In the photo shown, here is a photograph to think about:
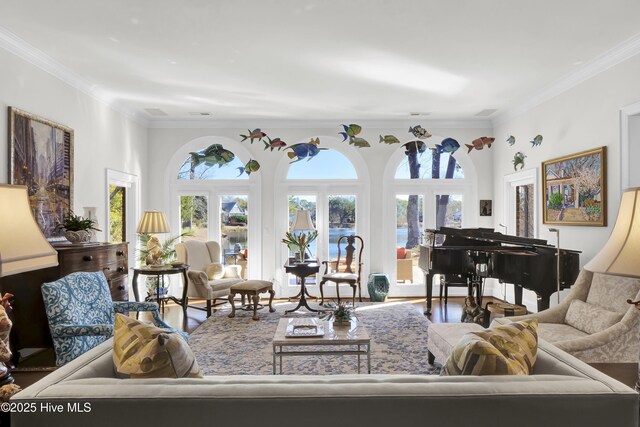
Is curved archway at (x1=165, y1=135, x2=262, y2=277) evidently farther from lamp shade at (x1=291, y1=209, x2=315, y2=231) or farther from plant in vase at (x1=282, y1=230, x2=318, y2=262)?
lamp shade at (x1=291, y1=209, x2=315, y2=231)

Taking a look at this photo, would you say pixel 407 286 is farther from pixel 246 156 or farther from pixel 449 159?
pixel 246 156

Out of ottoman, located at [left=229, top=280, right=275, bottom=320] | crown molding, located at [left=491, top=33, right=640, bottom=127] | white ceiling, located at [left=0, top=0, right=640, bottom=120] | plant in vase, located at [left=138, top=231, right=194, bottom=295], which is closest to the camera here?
white ceiling, located at [left=0, top=0, right=640, bottom=120]

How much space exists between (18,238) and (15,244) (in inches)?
1.2

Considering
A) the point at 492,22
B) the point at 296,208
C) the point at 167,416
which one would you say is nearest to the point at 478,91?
the point at 492,22

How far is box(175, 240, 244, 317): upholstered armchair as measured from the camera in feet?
19.2

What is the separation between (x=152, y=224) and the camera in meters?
5.93

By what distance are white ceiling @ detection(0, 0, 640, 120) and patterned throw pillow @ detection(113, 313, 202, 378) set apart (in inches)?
97.3

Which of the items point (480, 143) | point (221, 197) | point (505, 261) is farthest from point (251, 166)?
point (505, 261)

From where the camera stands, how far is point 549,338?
3285mm

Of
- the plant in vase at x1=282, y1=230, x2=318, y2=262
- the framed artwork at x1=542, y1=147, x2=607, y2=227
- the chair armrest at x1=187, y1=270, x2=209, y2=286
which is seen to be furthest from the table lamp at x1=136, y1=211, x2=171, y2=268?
the framed artwork at x1=542, y1=147, x2=607, y2=227

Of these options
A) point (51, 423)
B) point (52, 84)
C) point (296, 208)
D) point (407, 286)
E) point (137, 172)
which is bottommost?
point (407, 286)

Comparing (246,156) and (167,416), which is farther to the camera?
(246,156)

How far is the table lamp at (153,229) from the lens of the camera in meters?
5.81

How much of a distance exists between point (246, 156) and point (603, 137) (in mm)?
4954
